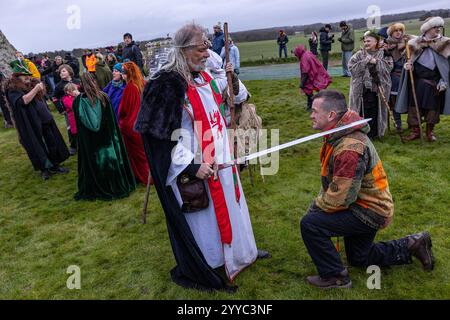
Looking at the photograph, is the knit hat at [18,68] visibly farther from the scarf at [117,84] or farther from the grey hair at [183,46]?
the grey hair at [183,46]

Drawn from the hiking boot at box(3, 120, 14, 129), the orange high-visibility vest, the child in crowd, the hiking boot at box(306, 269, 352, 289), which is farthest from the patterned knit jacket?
the hiking boot at box(3, 120, 14, 129)

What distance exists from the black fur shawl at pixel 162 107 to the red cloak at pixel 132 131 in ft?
9.83

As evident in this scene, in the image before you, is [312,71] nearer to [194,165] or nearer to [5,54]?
[194,165]

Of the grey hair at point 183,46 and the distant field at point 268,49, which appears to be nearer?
the grey hair at point 183,46

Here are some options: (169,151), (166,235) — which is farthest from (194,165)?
(166,235)

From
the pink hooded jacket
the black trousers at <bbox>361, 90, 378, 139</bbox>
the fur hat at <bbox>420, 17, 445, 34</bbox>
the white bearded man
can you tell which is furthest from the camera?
the pink hooded jacket

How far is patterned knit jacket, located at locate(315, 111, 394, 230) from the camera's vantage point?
2.60 meters

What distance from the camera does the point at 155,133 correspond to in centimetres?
269

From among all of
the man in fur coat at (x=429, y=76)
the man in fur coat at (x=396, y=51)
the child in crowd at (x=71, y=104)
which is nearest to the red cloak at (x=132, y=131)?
the child in crowd at (x=71, y=104)

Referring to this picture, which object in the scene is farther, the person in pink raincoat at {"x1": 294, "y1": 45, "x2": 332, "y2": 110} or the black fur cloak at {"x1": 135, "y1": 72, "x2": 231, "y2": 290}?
the person in pink raincoat at {"x1": 294, "y1": 45, "x2": 332, "y2": 110}

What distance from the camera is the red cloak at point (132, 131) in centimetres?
562

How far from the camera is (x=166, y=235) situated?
431 centimetres

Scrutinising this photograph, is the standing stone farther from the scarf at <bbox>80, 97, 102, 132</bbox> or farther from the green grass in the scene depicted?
the scarf at <bbox>80, 97, 102, 132</bbox>

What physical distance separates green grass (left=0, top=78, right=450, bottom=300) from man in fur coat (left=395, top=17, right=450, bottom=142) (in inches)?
21.4
